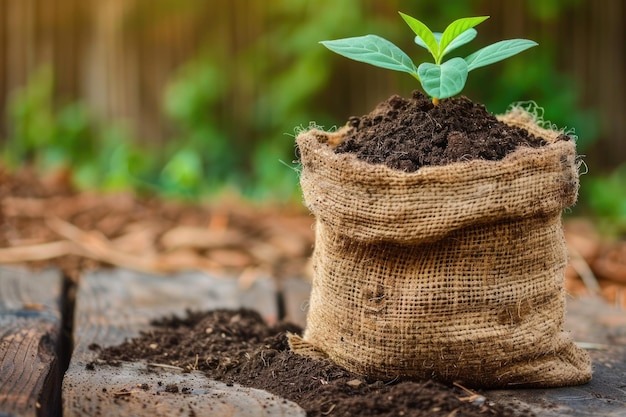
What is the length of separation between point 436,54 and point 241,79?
5174mm

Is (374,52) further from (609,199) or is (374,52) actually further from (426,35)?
(609,199)

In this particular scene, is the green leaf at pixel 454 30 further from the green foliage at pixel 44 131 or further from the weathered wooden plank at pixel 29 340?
the green foliage at pixel 44 131

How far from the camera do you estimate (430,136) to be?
2092mm

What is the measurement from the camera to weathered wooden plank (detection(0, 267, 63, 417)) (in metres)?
1.86

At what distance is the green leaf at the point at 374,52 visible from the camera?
2.09m

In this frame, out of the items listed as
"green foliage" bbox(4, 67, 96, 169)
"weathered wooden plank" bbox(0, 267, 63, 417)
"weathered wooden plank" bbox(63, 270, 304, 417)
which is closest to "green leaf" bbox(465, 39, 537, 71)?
"weathered wooden plank" bbox(63, 270, 304, 417)

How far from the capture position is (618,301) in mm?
3576

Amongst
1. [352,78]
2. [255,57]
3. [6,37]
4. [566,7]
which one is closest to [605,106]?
[566,7]

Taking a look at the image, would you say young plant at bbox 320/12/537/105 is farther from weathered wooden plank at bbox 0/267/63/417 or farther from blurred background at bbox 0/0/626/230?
blurred background at bbox 0/0/626/230

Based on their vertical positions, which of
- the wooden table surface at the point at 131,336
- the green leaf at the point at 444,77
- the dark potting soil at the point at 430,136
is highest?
the green leaf at the point at 444,77

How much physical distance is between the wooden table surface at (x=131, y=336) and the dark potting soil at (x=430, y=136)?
556mm

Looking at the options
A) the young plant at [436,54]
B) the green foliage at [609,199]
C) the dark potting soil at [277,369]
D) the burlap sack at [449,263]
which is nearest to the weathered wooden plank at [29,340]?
the dark potting soil at [277,369]

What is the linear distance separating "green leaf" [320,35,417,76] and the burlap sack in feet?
0.75

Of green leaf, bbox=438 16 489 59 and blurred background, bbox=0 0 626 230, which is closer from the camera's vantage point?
green leaf, bbox=438 16 489 59
